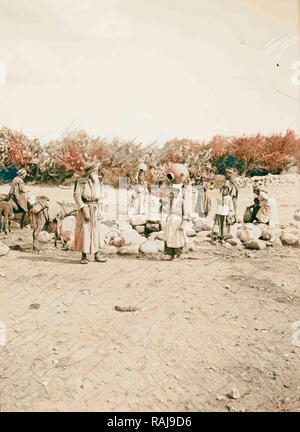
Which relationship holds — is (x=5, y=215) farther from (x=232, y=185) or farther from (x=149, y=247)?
(x=232, y=185)

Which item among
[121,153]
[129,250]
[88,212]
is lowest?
[129,250]

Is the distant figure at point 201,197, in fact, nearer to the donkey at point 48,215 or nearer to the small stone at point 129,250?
the small stone at point 129,250

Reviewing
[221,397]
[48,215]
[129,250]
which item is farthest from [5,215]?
[221,397]

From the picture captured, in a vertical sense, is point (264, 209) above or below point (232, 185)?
below

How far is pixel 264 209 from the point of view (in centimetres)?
542

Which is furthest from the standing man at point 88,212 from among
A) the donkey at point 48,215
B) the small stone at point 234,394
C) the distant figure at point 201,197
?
the small stone at point 234,394

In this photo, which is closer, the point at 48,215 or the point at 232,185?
the point at 48,215

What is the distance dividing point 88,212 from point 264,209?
2063mm

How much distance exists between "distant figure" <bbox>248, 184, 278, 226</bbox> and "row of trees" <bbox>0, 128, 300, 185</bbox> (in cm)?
41

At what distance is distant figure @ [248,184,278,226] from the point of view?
5.40 meters

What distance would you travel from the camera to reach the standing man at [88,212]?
16.4ft

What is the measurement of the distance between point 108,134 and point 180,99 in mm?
879
